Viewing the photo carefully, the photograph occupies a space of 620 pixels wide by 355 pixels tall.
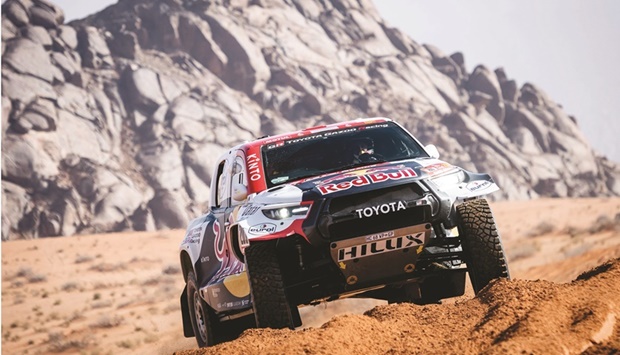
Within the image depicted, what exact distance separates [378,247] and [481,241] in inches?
34.5

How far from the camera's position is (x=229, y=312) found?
8461 millimetres

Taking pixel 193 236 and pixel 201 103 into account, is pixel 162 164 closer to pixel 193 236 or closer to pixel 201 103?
pixel 201 103

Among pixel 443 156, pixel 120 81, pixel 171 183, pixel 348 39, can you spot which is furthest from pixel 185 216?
pixel 348 39

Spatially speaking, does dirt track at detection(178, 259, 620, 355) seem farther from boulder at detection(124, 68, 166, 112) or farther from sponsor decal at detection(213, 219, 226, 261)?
boulder at detection(124, 68, 166, 112)

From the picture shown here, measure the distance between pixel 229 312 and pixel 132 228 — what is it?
174 feet

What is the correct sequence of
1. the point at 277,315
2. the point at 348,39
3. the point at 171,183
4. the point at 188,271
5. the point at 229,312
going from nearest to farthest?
the point at 277,315 < the point at 229,312 < the point at 188,271 < the point at 171,183 < the point at 348,39

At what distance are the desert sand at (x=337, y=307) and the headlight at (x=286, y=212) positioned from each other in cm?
91

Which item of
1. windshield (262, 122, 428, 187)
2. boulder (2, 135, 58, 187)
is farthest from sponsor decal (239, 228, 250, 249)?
boulder (2, 135, 58, 187)

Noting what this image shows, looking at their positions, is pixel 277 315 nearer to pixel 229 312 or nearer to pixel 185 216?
pixel 229 312

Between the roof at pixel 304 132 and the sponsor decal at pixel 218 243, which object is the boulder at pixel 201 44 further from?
the sponsor decal at pixel 218 243

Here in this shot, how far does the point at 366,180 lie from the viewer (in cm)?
707

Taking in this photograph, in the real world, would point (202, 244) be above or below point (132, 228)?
above

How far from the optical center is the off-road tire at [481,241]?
23.3ft

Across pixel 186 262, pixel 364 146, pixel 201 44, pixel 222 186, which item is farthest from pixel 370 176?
pixel 201 44
